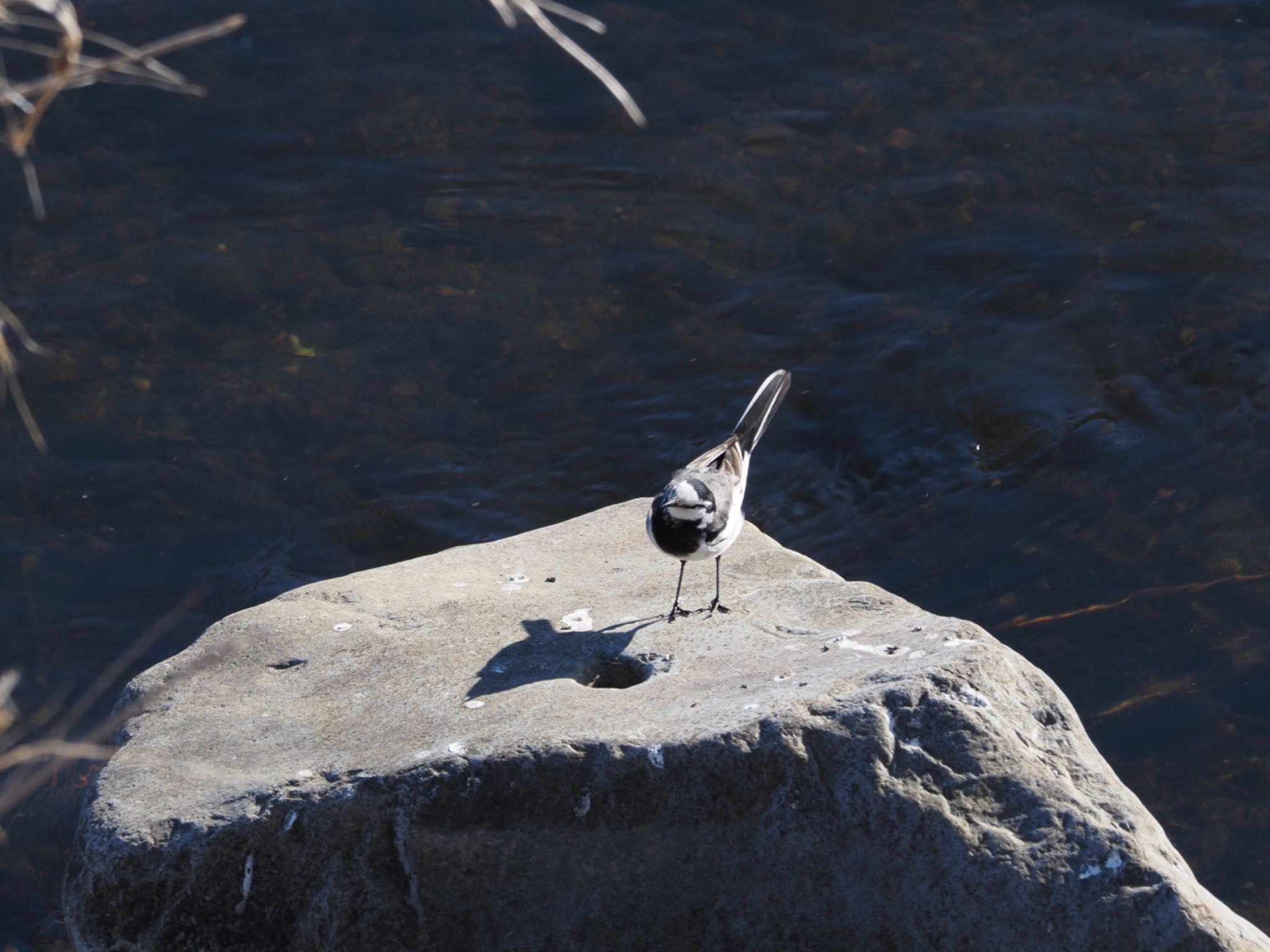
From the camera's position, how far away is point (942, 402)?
9734 millimetres

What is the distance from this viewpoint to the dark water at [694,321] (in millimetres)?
8445

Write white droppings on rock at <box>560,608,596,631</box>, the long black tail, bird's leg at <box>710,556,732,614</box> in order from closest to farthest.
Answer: white droppings on rock at <box>560,608,596,631</box>
bird's leg at <box>710,556,732,614</box>
the long black tail

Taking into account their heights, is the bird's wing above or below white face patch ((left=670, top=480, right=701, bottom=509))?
below

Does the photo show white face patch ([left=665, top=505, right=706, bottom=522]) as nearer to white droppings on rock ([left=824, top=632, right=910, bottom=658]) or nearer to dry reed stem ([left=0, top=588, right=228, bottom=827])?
white droppings on rock ([left=824, top=632, right=910, bottom=658])

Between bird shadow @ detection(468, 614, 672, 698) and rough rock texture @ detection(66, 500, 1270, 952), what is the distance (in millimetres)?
224

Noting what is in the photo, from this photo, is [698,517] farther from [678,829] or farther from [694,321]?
[694,321]

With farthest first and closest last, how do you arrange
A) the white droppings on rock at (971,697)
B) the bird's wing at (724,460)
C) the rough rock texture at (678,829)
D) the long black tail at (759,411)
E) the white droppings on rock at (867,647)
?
the long black tail at (759,411) → the bird's wing at (724,460) → the white droppings on rock at (867,647) → the white droppings on rock at (971,697) → the rough rock texture at (678,829)

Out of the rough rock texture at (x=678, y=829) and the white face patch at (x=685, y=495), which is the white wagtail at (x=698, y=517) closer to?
the white face patch at (x=685, y=495)

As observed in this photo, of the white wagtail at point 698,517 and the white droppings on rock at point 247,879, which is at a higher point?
the white wagtail at point 698,517

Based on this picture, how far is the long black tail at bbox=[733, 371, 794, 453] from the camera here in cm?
757

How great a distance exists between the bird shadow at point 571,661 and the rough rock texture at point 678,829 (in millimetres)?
224

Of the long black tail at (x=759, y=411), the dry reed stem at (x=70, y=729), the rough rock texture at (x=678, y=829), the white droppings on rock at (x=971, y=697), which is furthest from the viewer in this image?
the long black tail at (x=759, y=411)

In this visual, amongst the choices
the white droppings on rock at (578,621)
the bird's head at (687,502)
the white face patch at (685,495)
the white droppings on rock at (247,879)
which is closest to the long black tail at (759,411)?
the bird's head at (687,502)

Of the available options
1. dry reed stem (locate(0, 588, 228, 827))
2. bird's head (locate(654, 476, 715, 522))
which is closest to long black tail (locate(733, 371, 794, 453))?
bird's head (locate(654, 476, 715, 522))
